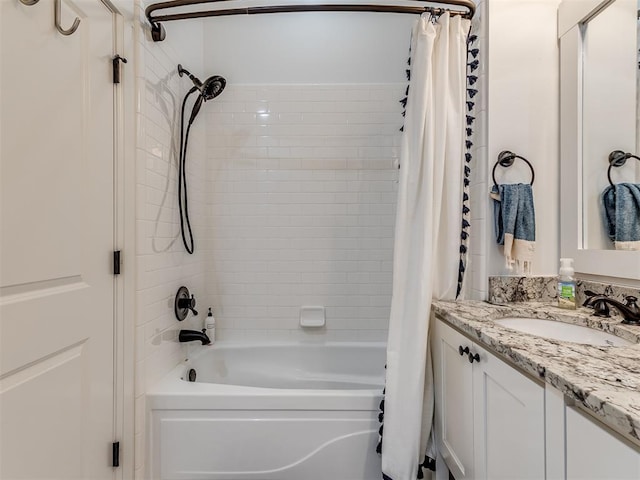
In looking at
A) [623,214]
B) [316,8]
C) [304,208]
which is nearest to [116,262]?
[304,208]

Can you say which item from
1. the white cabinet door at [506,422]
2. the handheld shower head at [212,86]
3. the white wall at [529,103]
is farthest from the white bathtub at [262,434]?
the handheld shower head at [212,86]

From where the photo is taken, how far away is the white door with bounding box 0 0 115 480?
84 cm

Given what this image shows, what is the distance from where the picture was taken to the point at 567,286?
4.08 ft

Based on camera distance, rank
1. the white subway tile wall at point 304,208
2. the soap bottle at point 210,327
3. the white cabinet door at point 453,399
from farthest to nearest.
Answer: the white subway tile wall at point 304,208, the soap bottle at point 210,327, the white cabinet door at point 453,399

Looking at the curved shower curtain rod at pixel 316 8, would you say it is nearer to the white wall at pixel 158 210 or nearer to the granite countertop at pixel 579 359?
the white wall at pixel 158 210

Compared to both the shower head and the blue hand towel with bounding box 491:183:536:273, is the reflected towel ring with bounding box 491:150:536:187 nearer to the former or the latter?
the blue hand towel with bounding box 491:183:536:273

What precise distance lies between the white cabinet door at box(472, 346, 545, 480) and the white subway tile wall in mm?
1210

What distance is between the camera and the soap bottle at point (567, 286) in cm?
124

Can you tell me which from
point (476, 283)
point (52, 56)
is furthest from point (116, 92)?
point (476, 283)

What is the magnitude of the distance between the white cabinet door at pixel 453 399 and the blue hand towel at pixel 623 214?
0.70 meters

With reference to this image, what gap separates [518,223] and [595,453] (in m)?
0.98

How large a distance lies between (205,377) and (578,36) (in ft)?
8.20

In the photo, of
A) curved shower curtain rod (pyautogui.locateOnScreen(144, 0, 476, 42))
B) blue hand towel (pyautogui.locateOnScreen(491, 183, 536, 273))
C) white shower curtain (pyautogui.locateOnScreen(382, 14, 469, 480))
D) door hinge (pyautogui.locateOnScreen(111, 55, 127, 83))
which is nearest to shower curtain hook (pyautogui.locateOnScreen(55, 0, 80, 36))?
door hinge (pyautogui.locateOnScreen(111, 55, 127, 83))

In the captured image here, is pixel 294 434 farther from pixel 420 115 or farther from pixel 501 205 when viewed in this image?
pixel 420 115
